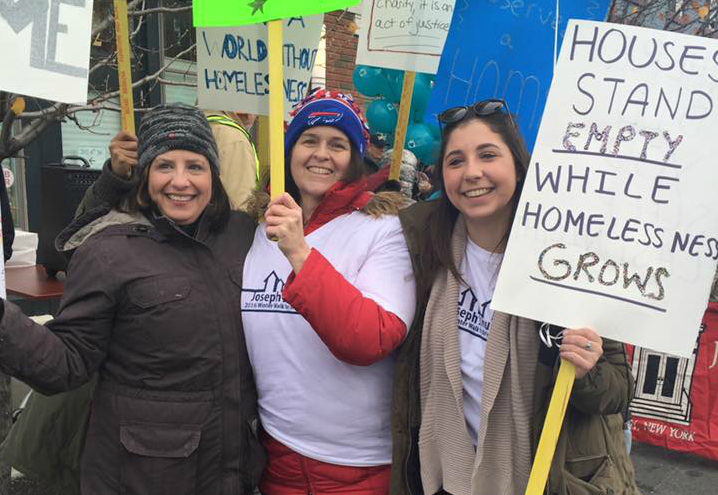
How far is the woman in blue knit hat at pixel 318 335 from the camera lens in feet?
5.61

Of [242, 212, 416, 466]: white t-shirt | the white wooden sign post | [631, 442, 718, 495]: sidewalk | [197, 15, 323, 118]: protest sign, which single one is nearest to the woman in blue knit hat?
[242, 212, 416, 466]: white t-shirt

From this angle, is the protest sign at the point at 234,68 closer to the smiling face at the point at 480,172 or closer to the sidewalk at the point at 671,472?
the smiling face at the point at 480,172

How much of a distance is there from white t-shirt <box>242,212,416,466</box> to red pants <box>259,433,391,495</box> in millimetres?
28

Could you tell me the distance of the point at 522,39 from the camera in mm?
2717

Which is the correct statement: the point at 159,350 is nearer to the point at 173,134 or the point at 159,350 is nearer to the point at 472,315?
the point at 173,134

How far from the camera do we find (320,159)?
1.88 m

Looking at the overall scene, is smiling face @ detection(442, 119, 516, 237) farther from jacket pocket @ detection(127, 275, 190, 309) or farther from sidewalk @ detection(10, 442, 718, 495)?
sidewalk @ detection(10, 442, 718, 495)

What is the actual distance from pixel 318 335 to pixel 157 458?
59 centimetres

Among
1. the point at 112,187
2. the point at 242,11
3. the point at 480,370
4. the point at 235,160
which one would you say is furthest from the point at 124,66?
the point at 480,370

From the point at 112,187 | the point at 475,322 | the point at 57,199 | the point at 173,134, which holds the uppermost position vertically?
the point at 173,134

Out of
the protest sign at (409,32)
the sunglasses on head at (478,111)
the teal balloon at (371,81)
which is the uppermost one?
the protest sign at (409,32)

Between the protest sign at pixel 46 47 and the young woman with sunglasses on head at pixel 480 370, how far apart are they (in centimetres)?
101

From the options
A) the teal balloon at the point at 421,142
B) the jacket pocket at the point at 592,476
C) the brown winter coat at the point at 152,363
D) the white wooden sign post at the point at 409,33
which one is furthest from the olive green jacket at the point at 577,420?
the teal balloon at the point at 421,142

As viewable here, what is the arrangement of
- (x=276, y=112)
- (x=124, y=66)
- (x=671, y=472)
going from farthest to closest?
(x=671, y=472) < (x=124, y=66) < (x=276, y=112)
